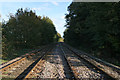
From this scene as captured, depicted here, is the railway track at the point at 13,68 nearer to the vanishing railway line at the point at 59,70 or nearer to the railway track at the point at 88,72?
the vanishing railway line at the point at 59,70

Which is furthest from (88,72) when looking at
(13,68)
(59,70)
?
(13,68)

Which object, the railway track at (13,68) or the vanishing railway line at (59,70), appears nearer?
the vanishing railway line at (59,70)

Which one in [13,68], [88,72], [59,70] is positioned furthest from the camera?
[13,68]

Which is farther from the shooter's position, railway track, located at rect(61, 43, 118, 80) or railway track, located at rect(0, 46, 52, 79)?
railway track, located at rect(0, 46, 52, 79)

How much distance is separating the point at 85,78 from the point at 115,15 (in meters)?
8.65

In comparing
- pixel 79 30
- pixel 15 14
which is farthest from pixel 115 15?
pixel 15 14

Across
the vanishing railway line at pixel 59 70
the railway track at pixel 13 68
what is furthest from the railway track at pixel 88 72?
the railway track at pixel 13 68

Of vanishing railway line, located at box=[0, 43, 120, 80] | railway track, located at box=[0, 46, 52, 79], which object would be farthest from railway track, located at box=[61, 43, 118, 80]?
railway track, located at box=[0, 46, 52, 79]

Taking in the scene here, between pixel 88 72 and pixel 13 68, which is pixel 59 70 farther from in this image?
pixel 13 68

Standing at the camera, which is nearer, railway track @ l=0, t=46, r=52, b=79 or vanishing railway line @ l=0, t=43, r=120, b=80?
vanishing railway line @ l=0, t=43, r=120, b=80

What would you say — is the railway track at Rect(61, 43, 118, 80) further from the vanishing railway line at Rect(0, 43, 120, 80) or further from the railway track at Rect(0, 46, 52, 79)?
the railway track at Rect(0, 46, 52, 79)

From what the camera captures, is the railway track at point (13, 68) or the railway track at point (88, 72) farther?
the railway track at point (13, 68)

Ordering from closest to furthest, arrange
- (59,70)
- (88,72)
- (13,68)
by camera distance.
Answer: (88,72) < (59,70) < (13,68)

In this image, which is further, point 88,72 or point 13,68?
point 13,68
